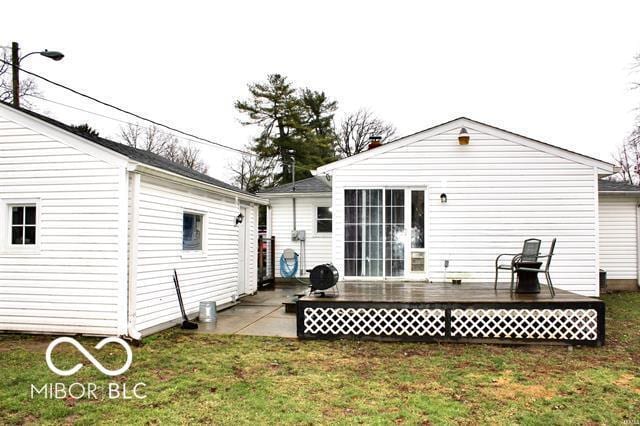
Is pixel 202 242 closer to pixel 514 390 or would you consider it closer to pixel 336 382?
pixel 336 382

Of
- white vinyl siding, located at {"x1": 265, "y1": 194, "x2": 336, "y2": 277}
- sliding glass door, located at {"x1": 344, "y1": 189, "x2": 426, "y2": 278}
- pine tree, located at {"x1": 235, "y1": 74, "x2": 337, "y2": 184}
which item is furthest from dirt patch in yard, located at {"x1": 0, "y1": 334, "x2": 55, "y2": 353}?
pine tree, located at {"x1": 235, "y1": 74, "x2": 337, "y2": 184}

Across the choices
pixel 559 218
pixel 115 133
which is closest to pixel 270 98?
pixel 115 133

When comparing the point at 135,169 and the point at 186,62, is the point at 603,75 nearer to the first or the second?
the point at 186,62

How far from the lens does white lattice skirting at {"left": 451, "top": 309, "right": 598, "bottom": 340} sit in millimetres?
5969

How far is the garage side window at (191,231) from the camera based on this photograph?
301 inches

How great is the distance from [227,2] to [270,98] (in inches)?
555

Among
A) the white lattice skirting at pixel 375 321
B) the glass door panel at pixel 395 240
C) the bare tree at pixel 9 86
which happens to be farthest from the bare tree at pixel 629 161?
the bare tree at pixel 9 86

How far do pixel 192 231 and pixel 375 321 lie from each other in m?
3.73

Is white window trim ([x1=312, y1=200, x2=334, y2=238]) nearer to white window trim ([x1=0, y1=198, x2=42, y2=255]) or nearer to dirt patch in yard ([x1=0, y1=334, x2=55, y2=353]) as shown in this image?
white window trim ([x1=0, y1=198, x2=42, y2=255])

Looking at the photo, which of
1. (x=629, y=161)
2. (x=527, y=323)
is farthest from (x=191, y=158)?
(x=629, y=161)

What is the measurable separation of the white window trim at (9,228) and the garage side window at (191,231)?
211 cm

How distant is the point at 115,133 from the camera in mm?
25656

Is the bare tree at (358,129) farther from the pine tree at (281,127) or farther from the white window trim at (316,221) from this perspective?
the white window trim at (316,221)

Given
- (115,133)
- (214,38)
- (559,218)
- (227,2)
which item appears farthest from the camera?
(115,133)
